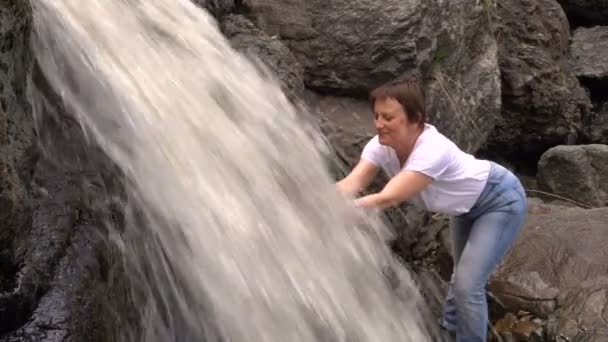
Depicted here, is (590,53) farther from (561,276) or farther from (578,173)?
(561,276)

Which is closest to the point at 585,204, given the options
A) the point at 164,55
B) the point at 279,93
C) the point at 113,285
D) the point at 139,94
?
the point at 279,93

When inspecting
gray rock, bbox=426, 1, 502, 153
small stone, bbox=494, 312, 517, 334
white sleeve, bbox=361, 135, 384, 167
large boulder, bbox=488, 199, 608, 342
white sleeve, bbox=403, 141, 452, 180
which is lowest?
small stone, bbox=494, 312, 517, 334

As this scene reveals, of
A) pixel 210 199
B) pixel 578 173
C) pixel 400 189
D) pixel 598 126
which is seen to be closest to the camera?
pixel 210 199

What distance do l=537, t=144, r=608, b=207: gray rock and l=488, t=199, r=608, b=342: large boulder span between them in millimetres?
1985

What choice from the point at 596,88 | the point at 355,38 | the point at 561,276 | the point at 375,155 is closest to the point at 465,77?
the point at 355,38

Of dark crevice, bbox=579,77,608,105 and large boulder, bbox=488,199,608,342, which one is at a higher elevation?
large boulder, bbox=488,199,608,342

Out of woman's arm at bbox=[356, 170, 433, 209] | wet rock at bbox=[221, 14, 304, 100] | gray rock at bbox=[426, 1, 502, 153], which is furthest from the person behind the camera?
gray rock at bbox=[426, 1, 502, 153]

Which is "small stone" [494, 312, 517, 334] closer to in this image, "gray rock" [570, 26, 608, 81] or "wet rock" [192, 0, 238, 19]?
"wet rock" [192, 0, 238, 19]

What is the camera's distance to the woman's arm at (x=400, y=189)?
136 inches

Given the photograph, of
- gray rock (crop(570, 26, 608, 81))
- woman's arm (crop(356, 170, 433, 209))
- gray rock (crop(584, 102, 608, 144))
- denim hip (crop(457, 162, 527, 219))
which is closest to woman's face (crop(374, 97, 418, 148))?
woman's arm (crop(356, 170, 433, 209))

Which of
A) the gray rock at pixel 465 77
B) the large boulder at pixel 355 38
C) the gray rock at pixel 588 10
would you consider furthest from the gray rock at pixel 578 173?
the gray rock at pixel 588 10

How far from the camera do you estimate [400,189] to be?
3.47 m

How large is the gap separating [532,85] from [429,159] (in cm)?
495

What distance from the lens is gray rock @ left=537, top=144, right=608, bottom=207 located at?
740 centimetres
